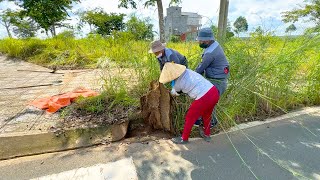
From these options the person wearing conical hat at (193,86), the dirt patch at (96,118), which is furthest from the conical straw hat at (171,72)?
the dirt patch at (96,118)

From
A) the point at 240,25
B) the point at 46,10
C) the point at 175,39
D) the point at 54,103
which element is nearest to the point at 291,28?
the point at 240,25

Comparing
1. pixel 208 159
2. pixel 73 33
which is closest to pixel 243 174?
pixel 208 159

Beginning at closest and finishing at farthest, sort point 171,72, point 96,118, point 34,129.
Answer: point 171,72
point 34,129
point 96,118

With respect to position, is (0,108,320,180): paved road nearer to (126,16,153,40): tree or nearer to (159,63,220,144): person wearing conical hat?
(159,63,220,144): person wearing conical hat

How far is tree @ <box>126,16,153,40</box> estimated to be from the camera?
4328 millimetres

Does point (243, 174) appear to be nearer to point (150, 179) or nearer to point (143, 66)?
point (150, 179)

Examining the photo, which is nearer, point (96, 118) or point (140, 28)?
point (96, 118)

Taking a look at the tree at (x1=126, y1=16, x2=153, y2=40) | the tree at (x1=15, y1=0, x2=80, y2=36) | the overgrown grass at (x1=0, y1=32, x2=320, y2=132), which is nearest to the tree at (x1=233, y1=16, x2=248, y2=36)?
the overgrown grass at (x1=0, y1=32, x2=320, y2=132)

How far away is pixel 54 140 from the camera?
2969mm

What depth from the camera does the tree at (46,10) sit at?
1043cm

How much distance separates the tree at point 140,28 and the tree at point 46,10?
8247mm

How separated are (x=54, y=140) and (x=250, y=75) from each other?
3214 millimetres

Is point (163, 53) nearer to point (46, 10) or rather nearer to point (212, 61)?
point (212, 61)

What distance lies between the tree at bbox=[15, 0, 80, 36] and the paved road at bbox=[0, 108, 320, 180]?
1009cm
